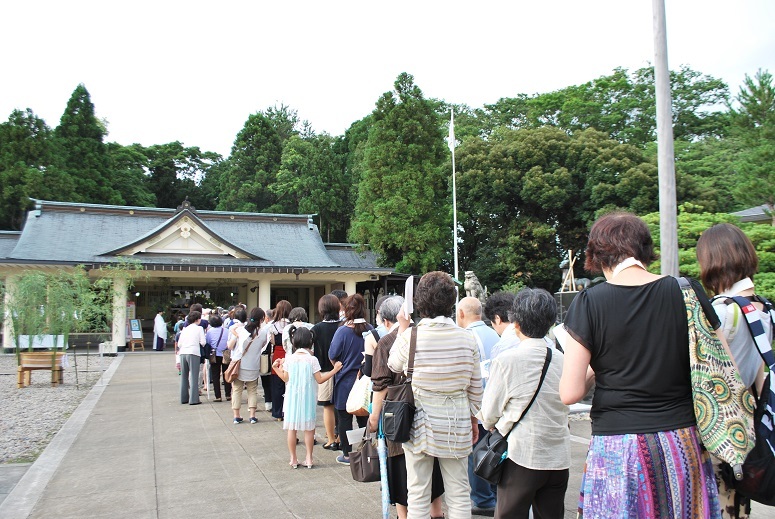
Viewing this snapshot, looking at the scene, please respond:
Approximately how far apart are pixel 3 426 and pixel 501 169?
71.2 ft

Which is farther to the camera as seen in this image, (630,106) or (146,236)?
(630,106)

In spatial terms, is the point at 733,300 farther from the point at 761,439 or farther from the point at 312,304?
the point at 312,304

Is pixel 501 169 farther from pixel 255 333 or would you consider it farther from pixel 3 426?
pixel 3 426

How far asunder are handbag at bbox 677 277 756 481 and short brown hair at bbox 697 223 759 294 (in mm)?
576

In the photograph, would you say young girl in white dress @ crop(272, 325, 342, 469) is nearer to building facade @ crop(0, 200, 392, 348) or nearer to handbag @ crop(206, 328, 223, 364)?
handbag @ crop(206, 328, 223, 364)

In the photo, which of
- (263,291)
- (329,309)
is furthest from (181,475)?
(263,291)

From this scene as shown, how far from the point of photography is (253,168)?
1818 inches

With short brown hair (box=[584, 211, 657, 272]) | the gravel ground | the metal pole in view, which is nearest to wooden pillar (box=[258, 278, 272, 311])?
the gravel ground

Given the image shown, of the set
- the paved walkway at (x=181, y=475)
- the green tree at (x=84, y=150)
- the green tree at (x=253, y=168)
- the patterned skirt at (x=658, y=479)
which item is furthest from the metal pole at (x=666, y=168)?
the green tree at (x=84, y=150)

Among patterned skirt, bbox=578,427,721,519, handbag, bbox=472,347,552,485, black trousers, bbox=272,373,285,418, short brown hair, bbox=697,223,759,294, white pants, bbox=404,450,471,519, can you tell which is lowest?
black trousers, bbox=272,373,285,418

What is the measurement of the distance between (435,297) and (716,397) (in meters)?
1.75

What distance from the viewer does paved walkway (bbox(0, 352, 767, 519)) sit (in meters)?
5.00

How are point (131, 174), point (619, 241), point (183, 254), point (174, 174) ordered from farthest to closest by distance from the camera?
point (174, 174) → point (131, 174) → point (183, 254) → point (619, 241)

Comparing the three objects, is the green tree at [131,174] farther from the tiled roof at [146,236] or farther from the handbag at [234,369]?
the handbag at [234,369]
